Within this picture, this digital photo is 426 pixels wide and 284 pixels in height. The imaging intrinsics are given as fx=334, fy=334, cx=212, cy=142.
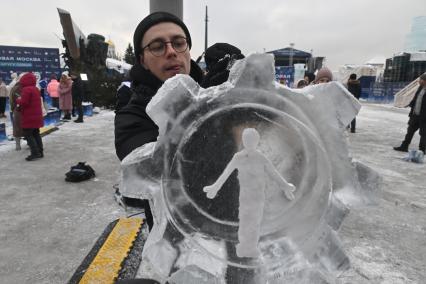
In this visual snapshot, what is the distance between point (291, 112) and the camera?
0.80 meters

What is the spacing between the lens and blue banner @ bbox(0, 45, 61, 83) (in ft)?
52.4


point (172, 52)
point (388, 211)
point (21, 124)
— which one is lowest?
point (388, 211)

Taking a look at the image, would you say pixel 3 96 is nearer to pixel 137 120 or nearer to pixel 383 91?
pixel 137 120

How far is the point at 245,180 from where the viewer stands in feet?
2.61

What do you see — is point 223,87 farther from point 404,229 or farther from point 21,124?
point 21,124

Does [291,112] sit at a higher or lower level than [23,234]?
higher

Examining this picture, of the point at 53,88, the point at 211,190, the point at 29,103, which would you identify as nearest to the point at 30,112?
the point at 29,103

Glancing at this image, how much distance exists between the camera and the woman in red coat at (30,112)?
594cm

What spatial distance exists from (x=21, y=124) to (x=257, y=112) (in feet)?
20.6

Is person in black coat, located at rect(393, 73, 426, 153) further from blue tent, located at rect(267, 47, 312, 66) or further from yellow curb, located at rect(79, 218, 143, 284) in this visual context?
blue tent, located at rect(267, 47, 312, 66)

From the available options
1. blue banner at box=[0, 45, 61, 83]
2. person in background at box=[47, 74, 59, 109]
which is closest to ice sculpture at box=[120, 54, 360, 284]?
person in background at box=[47, 74, 59, 109]

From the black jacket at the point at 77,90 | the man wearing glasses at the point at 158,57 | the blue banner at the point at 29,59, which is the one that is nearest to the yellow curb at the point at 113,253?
the man wearing glasses at the point at 158,57

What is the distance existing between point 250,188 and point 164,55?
0.72 metres

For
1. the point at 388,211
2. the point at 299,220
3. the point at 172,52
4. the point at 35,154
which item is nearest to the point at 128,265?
the point at 172,52
